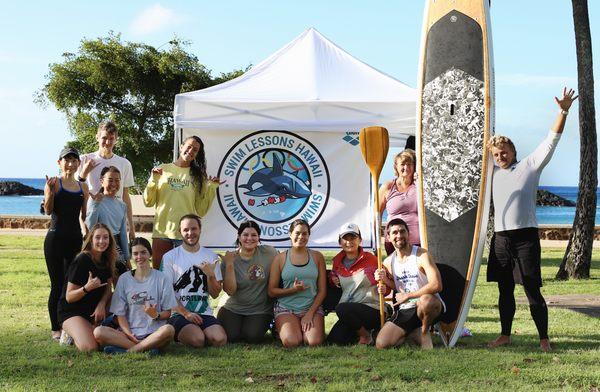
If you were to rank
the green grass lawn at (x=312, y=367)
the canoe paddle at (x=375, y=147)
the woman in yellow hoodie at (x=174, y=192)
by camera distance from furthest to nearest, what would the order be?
the woman in yellow hoodie at (x=174, y=192) < the canoe paddle at (x=375, y=147) < the green grass lawn at (x=312, y=367)

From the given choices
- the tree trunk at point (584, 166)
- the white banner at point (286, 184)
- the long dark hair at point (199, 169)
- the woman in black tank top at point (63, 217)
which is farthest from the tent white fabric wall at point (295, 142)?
the tree trunk at point (584, 166)

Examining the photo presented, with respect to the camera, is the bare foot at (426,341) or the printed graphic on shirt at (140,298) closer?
the printed graphic on shirt at (140,298)

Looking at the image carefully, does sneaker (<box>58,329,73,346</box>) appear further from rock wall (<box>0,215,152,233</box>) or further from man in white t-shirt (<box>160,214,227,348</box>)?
rock wall (<box>0,215,152,233</box>)

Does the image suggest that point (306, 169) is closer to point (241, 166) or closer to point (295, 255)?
point (241, 166)

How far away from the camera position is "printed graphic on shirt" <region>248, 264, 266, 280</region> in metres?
6.01

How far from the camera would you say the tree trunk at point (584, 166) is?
11.2 m

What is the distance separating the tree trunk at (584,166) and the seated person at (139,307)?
7079 millimetres

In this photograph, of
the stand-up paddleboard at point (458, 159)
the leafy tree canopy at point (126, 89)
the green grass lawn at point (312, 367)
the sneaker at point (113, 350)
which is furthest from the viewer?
the leafy tree canopy at point (126, 89)

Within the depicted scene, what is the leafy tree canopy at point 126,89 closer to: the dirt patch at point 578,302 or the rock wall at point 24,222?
the rock wall at point 24,222

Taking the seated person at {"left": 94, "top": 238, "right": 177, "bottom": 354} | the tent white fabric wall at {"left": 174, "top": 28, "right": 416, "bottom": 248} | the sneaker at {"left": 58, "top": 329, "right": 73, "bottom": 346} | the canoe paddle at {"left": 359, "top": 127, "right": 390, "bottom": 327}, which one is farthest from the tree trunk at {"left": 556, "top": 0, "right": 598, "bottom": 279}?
the sneaker at {"left": 58, "top": 329, "right": 73, "bottom": 346}

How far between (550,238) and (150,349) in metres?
17.8

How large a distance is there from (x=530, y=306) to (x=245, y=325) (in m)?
2.02

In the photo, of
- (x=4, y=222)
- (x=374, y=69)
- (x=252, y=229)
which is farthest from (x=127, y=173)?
(x=4, y=222)

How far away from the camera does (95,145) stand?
22859 mm
